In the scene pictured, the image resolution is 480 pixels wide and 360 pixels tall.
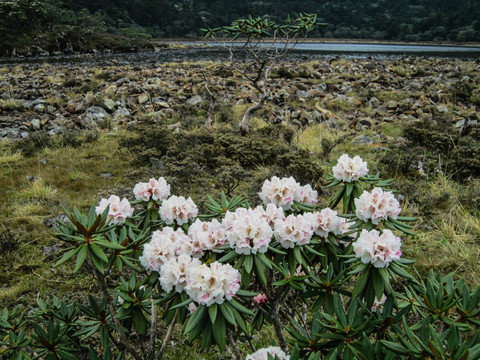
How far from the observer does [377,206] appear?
1.59 meters

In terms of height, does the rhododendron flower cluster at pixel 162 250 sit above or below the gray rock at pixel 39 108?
above

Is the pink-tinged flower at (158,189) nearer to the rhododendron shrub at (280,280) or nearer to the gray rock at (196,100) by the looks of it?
the rhododendron shrub at (280,280)

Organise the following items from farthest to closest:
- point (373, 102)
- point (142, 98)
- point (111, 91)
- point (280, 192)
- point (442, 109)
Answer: point (111, 91) < point (373, 102) < point (142, 98) < point (442, 109) < point (280, 192)

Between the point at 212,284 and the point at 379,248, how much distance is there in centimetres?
66

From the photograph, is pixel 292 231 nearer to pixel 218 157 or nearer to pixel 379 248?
pixel 379 248

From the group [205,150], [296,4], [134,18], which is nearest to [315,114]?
[205,150]

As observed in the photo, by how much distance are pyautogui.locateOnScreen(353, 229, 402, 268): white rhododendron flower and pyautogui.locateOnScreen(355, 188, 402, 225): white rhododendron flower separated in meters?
0.21

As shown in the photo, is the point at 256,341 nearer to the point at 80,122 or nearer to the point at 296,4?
the point at 80,122

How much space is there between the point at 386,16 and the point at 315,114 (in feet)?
293

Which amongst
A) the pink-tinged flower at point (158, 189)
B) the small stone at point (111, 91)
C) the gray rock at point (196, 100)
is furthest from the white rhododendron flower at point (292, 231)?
the small stone at point (111, 91)

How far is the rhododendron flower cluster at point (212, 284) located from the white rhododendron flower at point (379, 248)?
0.51m

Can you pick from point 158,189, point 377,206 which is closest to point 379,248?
point 377,206

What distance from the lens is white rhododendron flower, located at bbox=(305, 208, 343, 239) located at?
1.64 metres

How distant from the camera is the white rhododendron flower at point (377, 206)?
1587 mm
